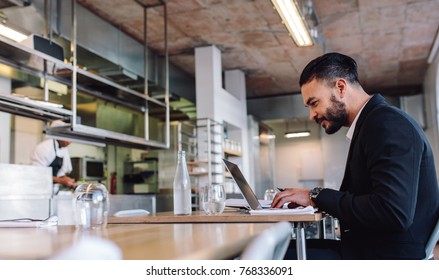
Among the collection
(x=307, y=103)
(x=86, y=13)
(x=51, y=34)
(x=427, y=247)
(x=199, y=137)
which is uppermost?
(x=86, y=13)

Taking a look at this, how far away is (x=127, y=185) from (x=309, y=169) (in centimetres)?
388

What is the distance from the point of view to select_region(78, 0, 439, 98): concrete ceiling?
4.01 m

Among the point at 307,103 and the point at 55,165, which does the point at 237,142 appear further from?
the point at 307,103

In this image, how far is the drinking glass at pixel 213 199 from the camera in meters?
1.41

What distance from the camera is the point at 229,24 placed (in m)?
4.39

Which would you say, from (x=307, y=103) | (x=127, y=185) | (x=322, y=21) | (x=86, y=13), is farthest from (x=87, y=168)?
(x=307, y=103)

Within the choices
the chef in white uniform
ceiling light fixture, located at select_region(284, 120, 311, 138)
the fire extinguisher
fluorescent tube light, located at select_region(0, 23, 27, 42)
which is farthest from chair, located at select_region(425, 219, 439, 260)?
ceiling light fixture, located at select_region(284, 120, 311, 138)

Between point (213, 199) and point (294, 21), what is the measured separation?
2180mm

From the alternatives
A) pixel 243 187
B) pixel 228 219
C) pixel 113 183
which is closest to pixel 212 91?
pixel 113 183

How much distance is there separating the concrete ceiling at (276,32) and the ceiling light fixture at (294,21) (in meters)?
0.08

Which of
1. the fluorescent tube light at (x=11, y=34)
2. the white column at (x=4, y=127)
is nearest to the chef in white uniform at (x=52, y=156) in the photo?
the white column at (x=4, y=127)

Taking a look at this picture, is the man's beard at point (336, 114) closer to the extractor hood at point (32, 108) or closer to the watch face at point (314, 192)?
the watch face at point (314, 192)

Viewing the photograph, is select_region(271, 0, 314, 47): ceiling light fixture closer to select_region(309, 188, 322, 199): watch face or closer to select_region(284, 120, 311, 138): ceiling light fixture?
select_region(309, 188, 322, 199): watch face

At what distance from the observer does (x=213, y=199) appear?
1.41 m
